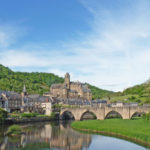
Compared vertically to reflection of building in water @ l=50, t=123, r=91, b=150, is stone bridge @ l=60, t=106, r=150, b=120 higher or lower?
higher

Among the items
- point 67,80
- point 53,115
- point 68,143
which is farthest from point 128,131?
point 67,80

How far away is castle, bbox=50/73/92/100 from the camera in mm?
172875

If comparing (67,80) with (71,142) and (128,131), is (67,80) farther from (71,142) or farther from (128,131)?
(71,142)

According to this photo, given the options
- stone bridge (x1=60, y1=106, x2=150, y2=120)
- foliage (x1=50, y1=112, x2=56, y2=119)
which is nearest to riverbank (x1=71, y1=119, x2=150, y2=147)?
stone bridge (x1=60, y1=106, x2=150, y2=120)

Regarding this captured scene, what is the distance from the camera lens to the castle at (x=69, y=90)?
172875 mm

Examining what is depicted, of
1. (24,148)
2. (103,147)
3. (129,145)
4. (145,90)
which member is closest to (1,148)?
(24,148)

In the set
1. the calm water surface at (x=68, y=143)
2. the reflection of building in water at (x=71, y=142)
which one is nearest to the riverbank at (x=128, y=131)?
the calm water surface at (x=68, y=143)

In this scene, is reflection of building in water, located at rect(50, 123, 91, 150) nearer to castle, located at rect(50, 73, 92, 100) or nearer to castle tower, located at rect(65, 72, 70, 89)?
castle, located at rect(50, 73, 92, 100)

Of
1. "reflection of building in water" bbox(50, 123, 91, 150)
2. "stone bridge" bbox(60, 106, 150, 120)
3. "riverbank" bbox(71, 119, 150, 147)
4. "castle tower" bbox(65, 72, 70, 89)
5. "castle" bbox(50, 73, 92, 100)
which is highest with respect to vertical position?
"castle tower" bbox(65, 72, 70, 89)

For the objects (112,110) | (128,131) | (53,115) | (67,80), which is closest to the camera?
(128,131)

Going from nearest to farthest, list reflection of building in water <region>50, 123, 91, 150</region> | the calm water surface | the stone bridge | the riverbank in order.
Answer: the calm water surface, reflection of building in water <region>50, 123, 91, 150</region>, the riverbank, the stone bridge

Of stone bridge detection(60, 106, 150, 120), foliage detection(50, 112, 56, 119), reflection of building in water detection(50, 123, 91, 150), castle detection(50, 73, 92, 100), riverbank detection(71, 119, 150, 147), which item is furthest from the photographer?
castle detection(50, 73, 92, 100)

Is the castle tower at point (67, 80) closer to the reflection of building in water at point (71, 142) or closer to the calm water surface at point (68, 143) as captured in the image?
the reflection of building in water at point (71, 142)

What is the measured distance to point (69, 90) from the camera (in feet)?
584
